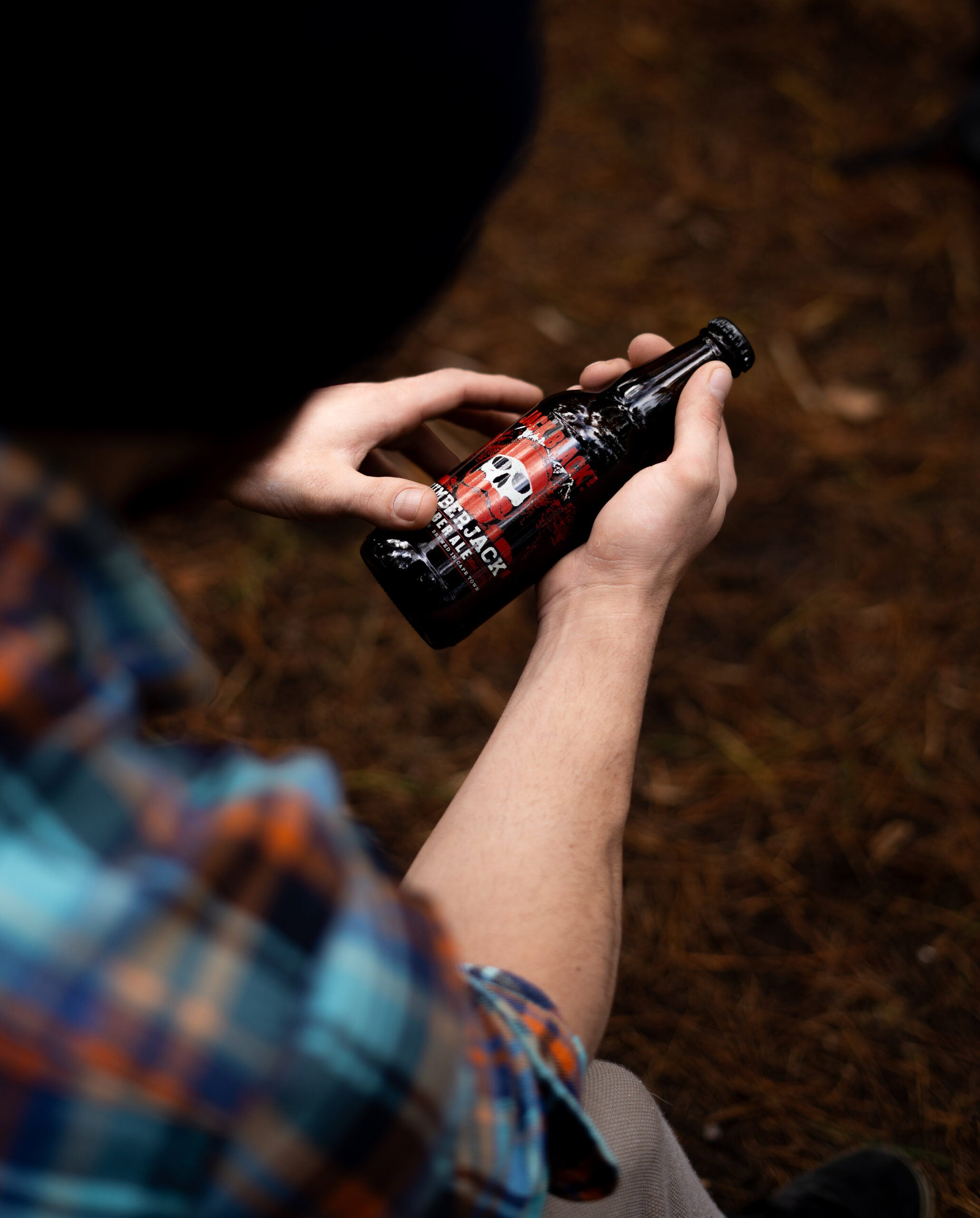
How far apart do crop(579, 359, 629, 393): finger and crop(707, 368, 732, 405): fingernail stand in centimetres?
16

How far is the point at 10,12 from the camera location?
1.29 ft

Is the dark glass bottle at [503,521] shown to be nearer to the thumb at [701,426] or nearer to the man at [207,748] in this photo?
the thumb at [701,426]

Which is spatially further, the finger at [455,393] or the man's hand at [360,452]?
the finger at [455,393]

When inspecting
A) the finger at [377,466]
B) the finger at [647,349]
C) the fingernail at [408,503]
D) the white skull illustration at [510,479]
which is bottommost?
the finger at [647,349]

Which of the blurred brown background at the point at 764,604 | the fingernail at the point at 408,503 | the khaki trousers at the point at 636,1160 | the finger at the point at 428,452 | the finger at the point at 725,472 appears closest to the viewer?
the khaki trousers at the point at 636,1160

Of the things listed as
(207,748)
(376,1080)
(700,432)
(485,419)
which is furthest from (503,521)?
(376,1080)

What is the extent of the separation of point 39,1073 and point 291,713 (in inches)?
53.2

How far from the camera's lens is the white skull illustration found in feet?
3.26

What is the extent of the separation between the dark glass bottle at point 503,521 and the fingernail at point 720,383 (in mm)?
123

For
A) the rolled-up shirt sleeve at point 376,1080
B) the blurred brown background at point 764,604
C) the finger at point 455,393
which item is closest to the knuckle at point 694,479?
the finger at point 455,393

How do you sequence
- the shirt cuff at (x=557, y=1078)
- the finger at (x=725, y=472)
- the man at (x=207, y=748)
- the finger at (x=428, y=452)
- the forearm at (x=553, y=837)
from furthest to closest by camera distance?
the finger at (x=428, y=452) → the finger at (x=725, y=472) → the forearm at (x=553, y=837) → the shirt cuff at (x=557, y=1078) → the man at (x=207, y=748)

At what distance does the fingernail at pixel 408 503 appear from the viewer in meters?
0.97

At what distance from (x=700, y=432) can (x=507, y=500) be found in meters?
0.24

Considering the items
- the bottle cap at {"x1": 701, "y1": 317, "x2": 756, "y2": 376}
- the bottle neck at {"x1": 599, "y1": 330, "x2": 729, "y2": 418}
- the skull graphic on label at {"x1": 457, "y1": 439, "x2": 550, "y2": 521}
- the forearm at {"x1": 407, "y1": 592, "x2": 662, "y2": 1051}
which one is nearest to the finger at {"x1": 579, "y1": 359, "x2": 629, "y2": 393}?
the bottle neck at {"x1": 599, "y1": 330, "x2": 729, "y2": 418}
